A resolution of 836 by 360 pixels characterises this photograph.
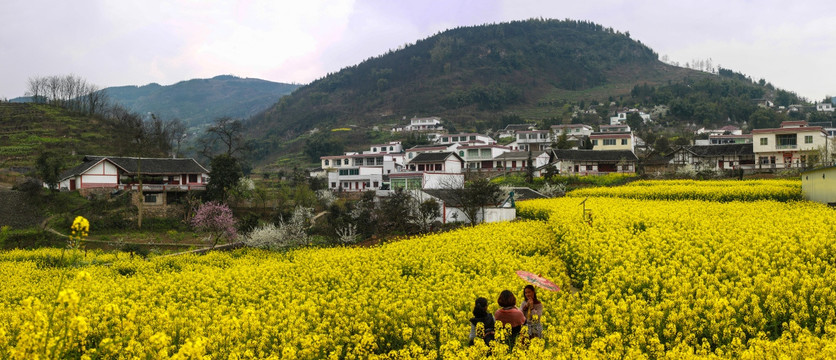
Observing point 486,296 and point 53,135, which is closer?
point 486,296

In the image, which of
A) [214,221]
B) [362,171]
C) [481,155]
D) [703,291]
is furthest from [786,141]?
[214,221]

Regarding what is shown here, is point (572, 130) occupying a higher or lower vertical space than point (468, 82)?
lower

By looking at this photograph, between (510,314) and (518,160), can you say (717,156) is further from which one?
(510,314)

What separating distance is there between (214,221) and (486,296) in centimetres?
3218

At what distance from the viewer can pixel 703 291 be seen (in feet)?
31.7

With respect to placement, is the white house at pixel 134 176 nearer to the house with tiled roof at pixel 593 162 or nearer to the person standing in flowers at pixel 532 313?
the house with tiled roof at pixel 593 162

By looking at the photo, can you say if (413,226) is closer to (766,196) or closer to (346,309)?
(766,196)

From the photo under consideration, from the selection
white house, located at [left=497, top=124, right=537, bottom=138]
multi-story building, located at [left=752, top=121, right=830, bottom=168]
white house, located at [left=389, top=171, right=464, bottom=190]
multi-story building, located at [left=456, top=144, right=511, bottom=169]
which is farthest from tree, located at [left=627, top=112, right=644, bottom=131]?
white house, located at [left=389, top=171, right=464, bottom=190]

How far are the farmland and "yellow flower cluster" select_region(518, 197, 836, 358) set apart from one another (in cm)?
4

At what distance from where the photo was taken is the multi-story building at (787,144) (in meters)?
51.3

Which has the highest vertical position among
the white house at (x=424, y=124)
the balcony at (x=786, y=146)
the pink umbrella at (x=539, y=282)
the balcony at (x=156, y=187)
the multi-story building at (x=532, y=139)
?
the white house at (x=424, y=124)

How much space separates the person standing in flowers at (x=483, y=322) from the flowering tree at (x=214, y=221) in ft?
98.8

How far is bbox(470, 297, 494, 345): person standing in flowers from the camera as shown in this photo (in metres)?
8.41

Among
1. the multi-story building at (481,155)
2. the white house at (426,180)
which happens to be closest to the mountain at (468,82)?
the multi-story building at (481,155)
